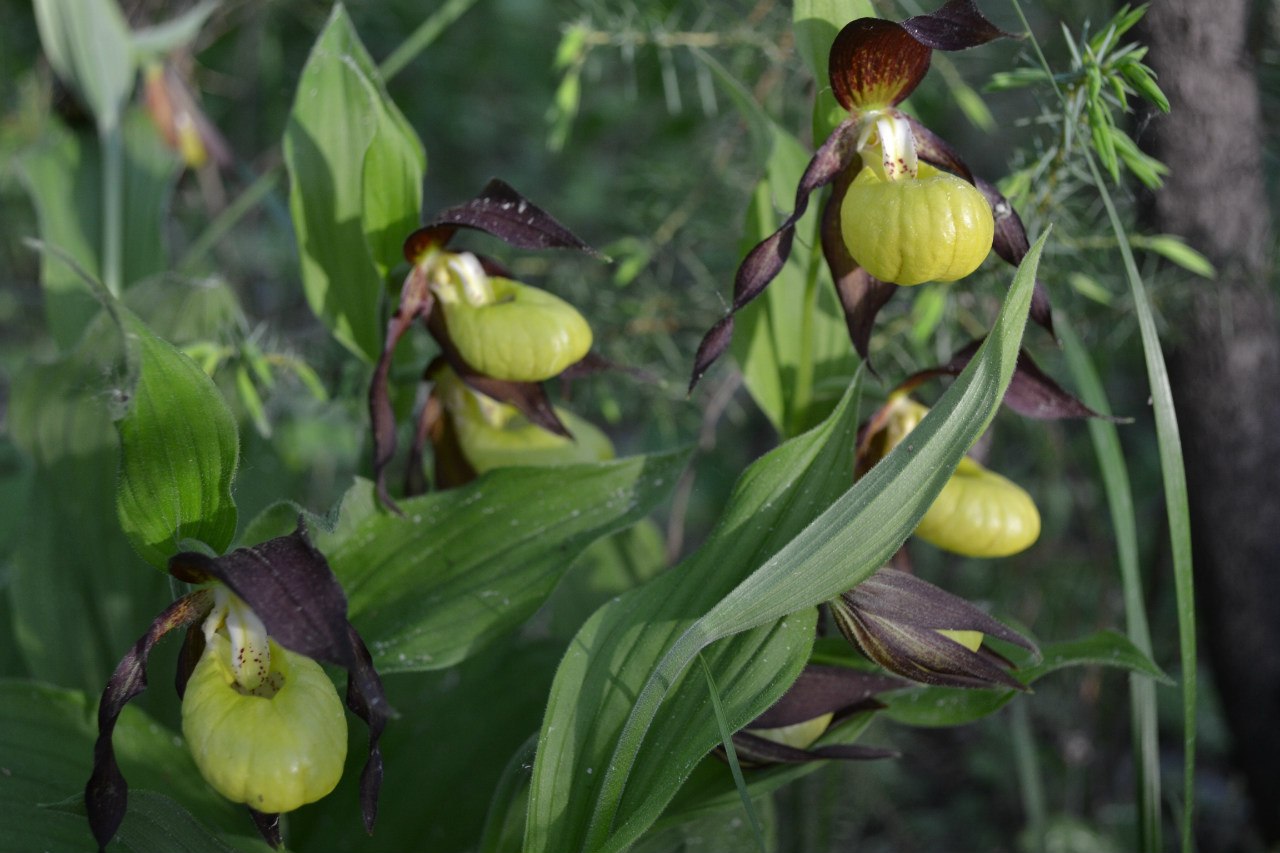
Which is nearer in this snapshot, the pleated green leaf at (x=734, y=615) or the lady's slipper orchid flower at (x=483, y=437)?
the pleated green leaf at (x=734, y=615)

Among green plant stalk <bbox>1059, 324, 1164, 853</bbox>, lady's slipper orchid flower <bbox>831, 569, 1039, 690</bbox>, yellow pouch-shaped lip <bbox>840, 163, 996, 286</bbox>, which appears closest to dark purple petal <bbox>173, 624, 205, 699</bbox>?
lady's slipper orchid flower <bbox>831, 569, 1039, 690</bbox>

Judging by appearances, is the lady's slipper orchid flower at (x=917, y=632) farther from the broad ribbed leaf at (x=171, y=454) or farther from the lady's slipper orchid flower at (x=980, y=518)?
the broad ribbed leaf at (x=171, y=454)

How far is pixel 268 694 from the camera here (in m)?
0.80

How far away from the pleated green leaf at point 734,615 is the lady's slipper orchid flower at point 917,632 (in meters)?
0.04

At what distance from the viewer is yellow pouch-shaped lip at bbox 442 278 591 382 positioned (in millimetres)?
972

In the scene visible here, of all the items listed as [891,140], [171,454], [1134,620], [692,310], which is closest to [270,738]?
[171,454]

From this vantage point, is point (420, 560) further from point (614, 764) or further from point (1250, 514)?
point (1250, 514)

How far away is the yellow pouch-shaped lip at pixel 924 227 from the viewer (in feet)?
2.48

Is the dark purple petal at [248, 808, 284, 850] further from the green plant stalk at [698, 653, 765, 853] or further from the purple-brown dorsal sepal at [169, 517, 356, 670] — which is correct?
the green plant stalk at [698, 653, 765, 853]

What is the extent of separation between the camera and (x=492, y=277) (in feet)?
3.60

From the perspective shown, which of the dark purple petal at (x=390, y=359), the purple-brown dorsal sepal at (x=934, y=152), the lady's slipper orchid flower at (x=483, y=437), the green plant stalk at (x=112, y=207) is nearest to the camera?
the purple-brown dorsal sepal at (x=934, y=152)

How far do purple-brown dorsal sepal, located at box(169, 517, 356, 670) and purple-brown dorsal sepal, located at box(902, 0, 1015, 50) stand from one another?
0.58 m

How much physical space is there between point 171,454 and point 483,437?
Answer: 0.42m

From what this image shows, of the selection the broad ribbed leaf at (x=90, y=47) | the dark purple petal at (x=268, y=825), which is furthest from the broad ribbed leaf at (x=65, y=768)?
the broad ribbed leaf at (x=90, y=47)
